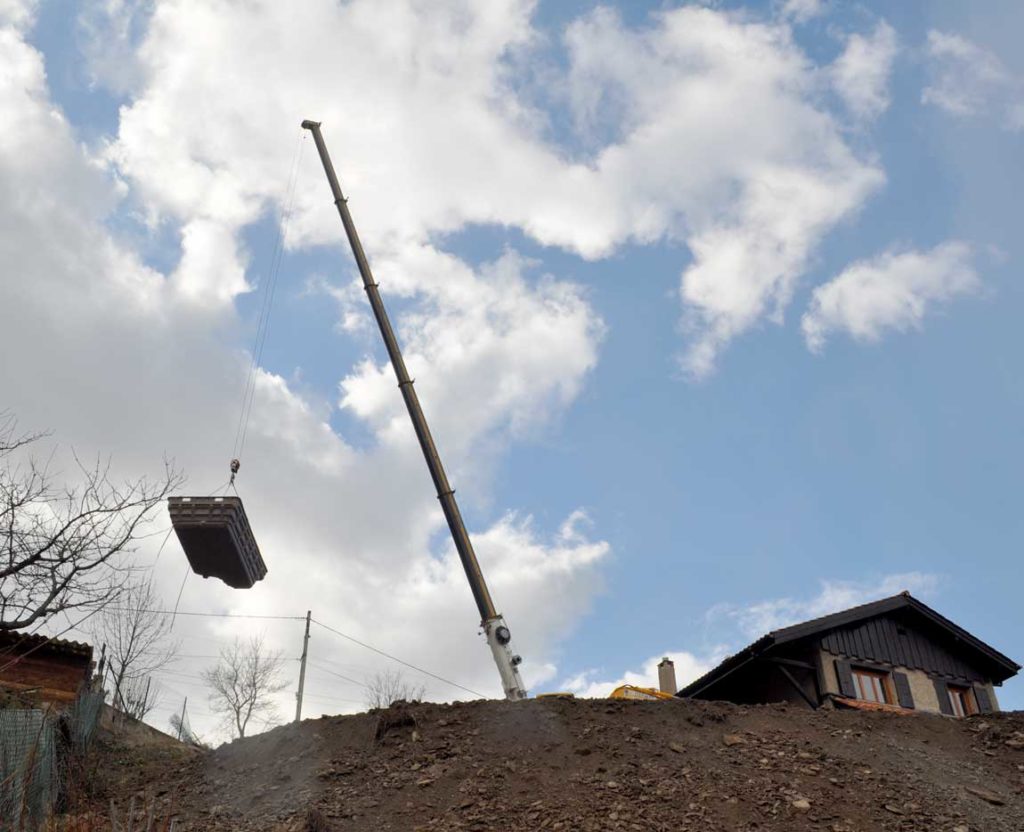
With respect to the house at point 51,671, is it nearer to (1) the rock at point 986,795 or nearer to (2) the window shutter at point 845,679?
(2) the window shutter at point 845,679

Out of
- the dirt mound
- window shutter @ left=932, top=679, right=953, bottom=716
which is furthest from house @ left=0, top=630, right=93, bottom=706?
window shutter @ left=932, top=679, right=953, bottom=716

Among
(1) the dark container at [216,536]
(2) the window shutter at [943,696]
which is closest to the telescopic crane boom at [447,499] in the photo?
(1) the dark container at [216,536]

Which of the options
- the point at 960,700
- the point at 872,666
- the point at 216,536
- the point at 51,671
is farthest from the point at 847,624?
the point at 51,671

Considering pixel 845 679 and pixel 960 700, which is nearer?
pixel 845 679

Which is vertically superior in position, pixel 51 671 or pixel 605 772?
pixel 51 671

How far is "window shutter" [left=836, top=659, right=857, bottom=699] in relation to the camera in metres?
23.4

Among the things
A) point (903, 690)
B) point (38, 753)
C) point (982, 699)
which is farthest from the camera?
point (982, 699)

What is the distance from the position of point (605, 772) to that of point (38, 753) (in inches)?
359

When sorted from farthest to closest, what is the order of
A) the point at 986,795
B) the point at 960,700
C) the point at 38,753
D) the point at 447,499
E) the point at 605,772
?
the point at 960,700 → the point at 447,499 → the point at 605,772 → the point at 986,795 → the point at 38,753

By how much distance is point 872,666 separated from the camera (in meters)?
24.4

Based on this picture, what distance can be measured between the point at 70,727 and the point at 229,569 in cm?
419

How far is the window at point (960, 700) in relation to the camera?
2623cm

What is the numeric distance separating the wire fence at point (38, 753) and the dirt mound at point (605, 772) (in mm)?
1323

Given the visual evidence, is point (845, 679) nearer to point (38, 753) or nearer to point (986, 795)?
point (986, 795)
